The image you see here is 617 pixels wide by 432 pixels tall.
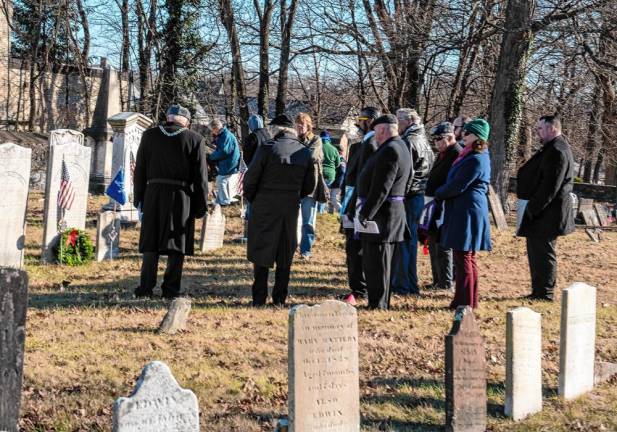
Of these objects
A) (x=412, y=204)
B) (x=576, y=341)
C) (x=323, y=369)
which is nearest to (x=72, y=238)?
(x=412, y=204)

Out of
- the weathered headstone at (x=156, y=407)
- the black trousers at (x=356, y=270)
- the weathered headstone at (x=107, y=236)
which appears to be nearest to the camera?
the weathered headstone at (x=156, y=407)

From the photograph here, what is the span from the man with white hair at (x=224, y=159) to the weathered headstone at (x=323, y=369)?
10424 millimetres

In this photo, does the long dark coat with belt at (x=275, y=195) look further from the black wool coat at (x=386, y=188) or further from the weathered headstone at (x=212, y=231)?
the weathered headstone at (x=212, y=231)

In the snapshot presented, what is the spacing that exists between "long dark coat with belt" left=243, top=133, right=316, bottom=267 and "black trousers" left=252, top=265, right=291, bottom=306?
0.30ft

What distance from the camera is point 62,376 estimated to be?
6336mm

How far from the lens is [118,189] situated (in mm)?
14289

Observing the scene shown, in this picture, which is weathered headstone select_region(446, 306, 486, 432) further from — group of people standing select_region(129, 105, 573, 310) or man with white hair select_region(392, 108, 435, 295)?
man with white hair select_region(392, 108, 435, 295)

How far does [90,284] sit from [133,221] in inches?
199

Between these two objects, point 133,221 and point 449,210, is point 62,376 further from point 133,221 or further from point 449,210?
point 133,221

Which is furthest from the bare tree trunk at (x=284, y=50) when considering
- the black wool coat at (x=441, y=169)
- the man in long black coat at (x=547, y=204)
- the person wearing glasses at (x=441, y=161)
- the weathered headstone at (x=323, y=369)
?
the weathered headstone at (x=323, y=369)

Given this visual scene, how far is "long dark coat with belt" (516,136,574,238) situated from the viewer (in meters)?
9.80

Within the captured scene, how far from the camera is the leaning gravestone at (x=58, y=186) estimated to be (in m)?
11.3

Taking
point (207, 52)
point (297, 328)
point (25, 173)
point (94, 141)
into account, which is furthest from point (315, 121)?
point (297, 328)

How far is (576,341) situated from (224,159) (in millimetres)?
9938
